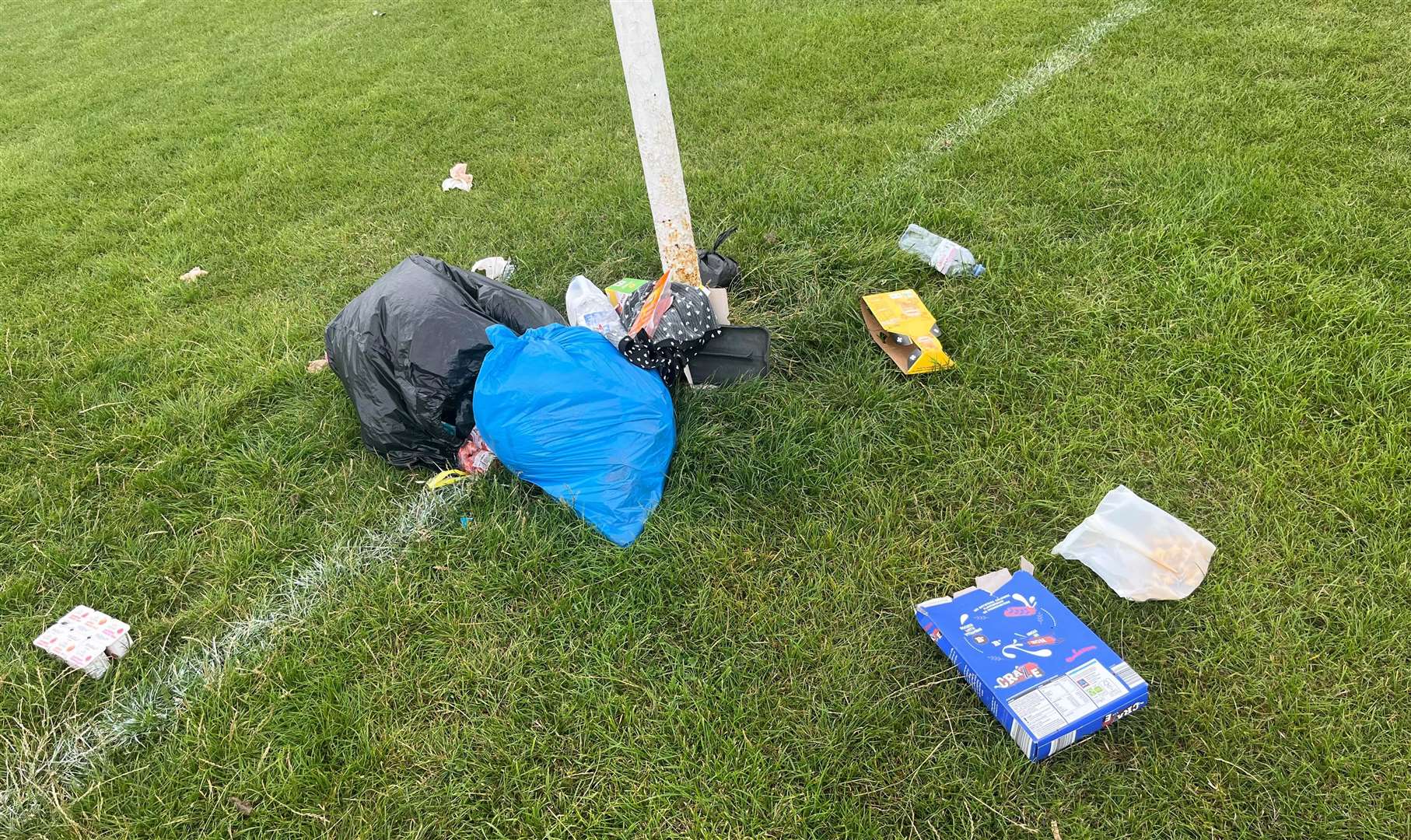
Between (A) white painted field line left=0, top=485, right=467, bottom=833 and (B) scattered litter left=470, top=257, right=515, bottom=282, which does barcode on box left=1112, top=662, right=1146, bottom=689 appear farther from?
(B) scattered litter left=470, top=257, right=515, bottom=282

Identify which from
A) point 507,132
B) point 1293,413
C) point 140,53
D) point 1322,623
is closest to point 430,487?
point 1322,623

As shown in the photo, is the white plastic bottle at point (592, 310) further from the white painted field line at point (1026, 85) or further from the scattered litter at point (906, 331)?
the white painted field line at point (1026, 85)

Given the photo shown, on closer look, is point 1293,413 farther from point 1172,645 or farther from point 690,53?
point 690,53

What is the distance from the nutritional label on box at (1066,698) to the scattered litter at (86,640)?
237 cm

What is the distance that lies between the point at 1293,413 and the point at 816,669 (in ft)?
5.57

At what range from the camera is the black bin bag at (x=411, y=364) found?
8.02 ft

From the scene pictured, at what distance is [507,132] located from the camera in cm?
468

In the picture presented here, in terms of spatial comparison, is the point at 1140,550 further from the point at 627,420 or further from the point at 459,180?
the point at 459,180

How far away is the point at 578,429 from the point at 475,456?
453 millimetres

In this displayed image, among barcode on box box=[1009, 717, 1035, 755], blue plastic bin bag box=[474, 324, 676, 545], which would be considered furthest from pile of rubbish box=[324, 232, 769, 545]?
barcode on box box=[1009, 717, 1035, 755]

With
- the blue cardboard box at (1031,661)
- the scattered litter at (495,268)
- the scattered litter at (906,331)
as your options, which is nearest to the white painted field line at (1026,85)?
the scattered litter at (906,331)

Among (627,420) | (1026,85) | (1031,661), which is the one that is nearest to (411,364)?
(627,420)

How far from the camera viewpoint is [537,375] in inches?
90.4

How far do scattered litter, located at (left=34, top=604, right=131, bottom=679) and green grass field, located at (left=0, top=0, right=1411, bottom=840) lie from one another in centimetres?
5
